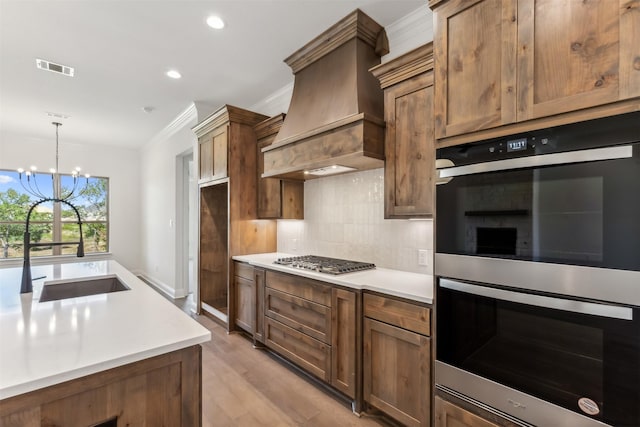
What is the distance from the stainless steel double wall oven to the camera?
1052mm

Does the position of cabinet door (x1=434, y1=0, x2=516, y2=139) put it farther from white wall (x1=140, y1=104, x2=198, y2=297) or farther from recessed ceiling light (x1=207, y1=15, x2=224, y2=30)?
white wall (x1=140, y1=104, x2=198, y2=297)

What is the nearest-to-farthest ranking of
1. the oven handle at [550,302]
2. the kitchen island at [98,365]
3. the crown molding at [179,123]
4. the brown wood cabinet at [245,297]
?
the kitchen island at [98,365]
the oven handle at [550,302]
the brown wood cabinet at [245,297]
the crown molding at [179,123]

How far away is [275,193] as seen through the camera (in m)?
3.44

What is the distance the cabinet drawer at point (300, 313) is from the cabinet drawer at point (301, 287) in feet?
0.13

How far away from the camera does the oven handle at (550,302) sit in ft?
3.44

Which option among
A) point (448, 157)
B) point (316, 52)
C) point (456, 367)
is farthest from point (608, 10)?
point (316, 52)

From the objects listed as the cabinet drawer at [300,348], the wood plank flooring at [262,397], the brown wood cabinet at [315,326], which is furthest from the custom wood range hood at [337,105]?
the wood plank flooring at [262,397]

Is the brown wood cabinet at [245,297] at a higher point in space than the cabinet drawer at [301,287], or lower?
lower

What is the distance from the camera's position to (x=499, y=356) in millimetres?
1348

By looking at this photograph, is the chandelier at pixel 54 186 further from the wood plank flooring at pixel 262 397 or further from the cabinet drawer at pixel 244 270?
the wood plank flooring at pixel 262 397

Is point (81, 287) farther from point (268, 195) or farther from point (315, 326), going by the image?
point (268, 195)

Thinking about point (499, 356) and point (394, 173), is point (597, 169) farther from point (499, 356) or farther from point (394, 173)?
point (394, 173)

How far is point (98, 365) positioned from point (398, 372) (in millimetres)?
1600

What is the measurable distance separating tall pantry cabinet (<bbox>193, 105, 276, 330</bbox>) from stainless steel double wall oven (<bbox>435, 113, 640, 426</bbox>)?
2.58 metres
